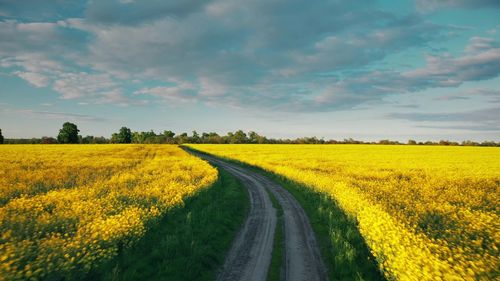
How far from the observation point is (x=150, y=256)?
35.2 ft

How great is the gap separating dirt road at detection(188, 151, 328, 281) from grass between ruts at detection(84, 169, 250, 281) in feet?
1.75

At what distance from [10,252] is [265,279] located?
7006 mm

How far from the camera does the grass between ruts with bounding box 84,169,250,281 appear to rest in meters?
9.59

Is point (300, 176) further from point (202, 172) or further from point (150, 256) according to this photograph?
point (150, 256)

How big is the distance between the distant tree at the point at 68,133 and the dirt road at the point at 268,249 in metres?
132

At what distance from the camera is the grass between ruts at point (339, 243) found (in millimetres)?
10523

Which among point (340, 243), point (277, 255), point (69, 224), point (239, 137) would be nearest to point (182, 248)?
point (277, 255)

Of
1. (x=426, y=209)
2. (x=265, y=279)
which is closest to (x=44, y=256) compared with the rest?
(x=265, y=279)

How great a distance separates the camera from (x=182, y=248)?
1168 centimetres

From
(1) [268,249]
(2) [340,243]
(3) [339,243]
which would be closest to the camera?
(1) [268,249]

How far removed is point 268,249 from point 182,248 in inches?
134

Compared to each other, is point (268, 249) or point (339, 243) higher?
point (339, 243)

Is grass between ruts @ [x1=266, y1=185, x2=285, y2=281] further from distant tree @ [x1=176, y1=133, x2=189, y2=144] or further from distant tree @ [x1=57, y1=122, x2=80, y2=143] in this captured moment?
distant tree @ [x1=176, y1=133, x2=189, y2=144]

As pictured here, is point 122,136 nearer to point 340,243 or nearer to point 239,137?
point 239,137
